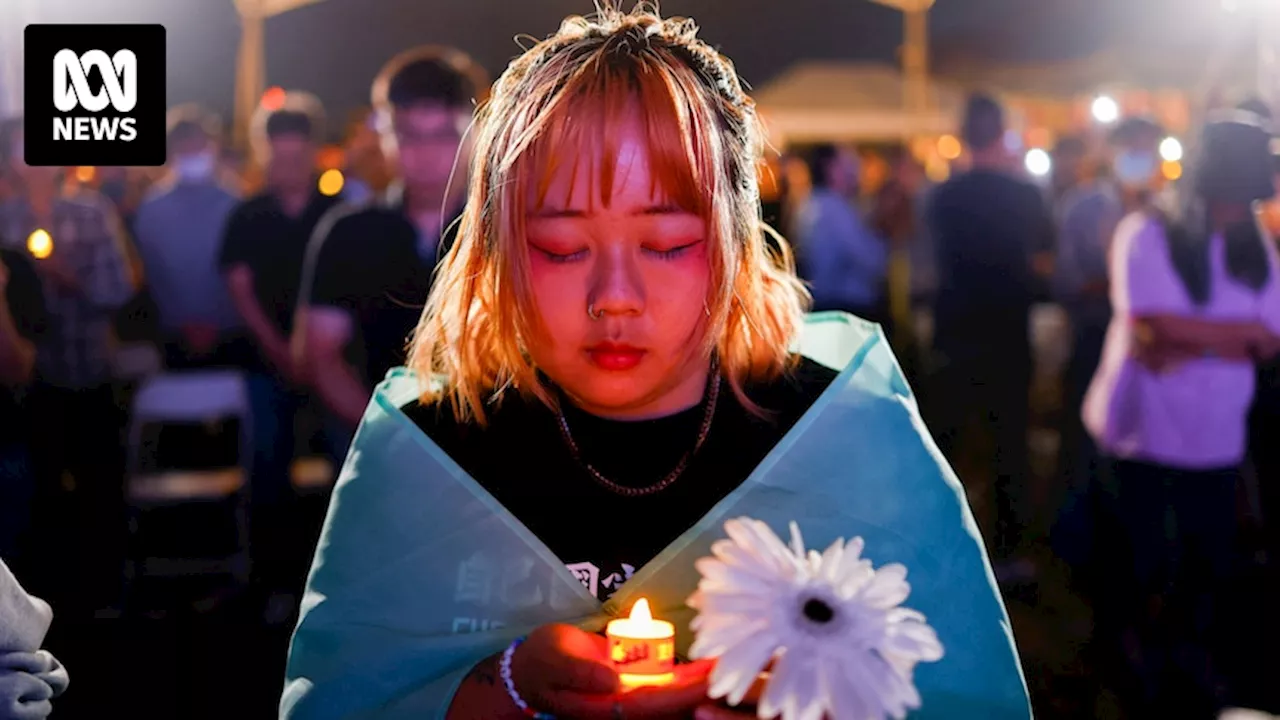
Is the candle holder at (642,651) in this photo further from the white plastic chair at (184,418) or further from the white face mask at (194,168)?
the white face mask at (194,168)

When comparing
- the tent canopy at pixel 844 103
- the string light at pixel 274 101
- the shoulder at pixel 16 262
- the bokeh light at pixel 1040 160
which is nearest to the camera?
the shoulder at pixel 16 262

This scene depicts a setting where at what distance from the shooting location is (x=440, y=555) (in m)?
1.51

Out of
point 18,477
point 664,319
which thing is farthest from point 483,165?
point 18,477

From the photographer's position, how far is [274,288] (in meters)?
4.64

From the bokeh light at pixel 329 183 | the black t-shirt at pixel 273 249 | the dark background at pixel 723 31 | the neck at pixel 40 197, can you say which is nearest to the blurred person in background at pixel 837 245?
the dark background at pixel 723 31

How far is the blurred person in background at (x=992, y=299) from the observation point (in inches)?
200

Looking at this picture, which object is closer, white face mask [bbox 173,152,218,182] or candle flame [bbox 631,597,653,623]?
candle flame [bbox 631,597,653,623]

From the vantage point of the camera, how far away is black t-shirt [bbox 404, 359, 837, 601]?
59.9 inches

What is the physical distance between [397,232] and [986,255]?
95.2 inches

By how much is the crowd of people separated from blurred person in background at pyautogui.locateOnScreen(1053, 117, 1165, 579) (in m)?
0.01

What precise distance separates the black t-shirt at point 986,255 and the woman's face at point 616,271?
386 centimetres

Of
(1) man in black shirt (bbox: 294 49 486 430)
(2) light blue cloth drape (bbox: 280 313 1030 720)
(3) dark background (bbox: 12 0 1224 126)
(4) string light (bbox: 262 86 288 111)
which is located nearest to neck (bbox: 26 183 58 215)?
(3) dark background (bbox: 12 0 1224 126)

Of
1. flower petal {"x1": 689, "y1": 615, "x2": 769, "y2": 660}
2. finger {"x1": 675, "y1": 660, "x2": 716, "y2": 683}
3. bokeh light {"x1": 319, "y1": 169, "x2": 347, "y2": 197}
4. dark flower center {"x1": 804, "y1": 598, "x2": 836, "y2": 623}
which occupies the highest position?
bokeh light {"x1": 319, "y1": 169, "x2": 347, "y2": 197}

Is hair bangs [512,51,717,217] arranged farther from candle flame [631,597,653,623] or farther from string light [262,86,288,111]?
string light [262,86,288,111]
